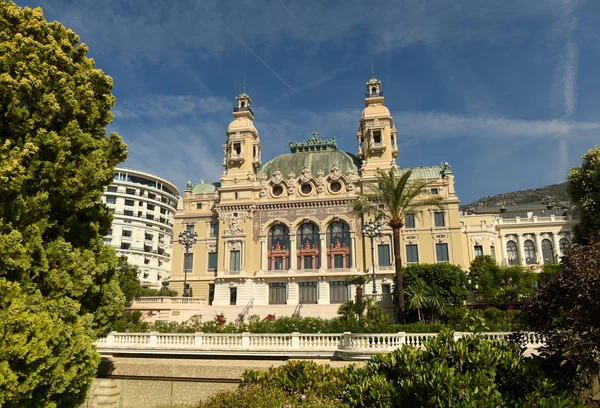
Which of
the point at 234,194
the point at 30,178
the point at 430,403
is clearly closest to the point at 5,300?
the point at 30,178

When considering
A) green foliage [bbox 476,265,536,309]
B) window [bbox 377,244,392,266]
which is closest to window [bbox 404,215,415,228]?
window [bbox 377,244,392,266]

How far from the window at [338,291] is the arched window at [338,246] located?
6.66 ft

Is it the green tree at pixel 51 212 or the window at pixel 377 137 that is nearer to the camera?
the green tree at pixel 51 212

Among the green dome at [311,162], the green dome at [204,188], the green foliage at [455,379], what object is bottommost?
the green foliage at [455,379]

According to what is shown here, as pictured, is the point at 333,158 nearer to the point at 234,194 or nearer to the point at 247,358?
the point at 234,194

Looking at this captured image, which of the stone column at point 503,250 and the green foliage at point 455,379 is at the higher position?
the stone column at point 503,250

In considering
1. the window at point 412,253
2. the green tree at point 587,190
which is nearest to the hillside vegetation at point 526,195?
the window at point 412,253

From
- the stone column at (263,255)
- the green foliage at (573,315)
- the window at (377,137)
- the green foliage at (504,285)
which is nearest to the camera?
the green foliage at (573,315)

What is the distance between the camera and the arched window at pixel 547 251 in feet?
183

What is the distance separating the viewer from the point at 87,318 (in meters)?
12.6

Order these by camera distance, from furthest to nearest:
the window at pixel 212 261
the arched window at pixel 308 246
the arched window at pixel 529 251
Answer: the arched window at pixel 529 251
the window at pixel 212 261
the arched window at pixel 308 246

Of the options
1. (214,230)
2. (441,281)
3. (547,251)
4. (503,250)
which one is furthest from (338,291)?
(547,251)

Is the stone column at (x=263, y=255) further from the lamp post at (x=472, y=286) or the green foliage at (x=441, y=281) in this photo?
the lamp post at (x=472, y=286)

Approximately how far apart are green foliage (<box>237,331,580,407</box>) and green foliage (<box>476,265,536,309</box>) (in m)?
31.1
